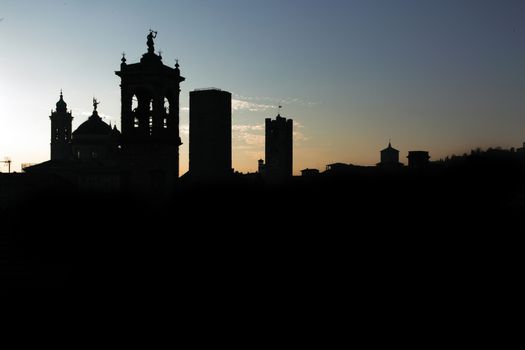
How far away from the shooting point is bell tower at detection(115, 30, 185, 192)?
41406 mm

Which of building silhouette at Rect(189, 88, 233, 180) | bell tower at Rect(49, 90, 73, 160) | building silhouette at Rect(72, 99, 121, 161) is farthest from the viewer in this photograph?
bell tower at Rect(49, 90, 73, 160)

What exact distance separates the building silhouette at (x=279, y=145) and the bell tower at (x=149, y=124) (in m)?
35.7

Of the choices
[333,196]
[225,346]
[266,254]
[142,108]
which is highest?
[142,108]

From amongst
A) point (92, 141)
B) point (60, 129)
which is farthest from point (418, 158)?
point (60, 129)

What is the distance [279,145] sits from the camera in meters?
83.6

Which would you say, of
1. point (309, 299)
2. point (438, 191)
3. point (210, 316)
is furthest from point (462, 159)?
point (210, 316)

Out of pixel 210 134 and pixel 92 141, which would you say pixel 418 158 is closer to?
pixel 210 134

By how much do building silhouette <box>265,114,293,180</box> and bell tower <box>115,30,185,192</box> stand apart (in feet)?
117

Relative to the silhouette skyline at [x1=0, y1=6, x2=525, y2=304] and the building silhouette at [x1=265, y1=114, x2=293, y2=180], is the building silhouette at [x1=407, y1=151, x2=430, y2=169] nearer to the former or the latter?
the silhouette skyline at [x1=0, y1=6, x2=525, y2=304]

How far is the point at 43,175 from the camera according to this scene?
45531 millimetres

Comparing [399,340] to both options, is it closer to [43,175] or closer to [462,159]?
[462,159]

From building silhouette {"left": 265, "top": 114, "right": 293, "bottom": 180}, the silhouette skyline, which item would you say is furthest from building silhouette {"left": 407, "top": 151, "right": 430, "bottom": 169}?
building silhouette {"left": 265, "top": 114, "right": 293, "bottom": 180}

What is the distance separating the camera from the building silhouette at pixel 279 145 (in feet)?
265

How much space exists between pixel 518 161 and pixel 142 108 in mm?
24116
